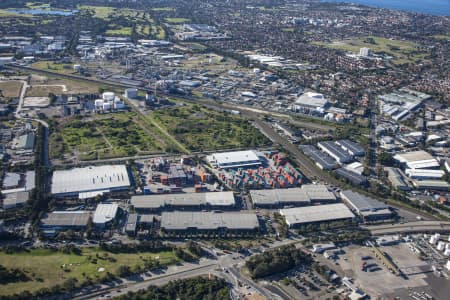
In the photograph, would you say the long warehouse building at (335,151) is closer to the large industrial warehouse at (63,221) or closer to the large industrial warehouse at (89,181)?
the large industrial warehouse at (89,181)

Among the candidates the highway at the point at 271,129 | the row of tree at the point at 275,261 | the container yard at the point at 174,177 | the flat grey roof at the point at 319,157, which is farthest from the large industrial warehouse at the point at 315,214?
the flat grey roof at the point at 319,157

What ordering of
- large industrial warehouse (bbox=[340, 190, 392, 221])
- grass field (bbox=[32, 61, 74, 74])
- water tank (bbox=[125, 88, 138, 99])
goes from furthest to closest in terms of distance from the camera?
grass field (bbox=[32, 61, 74, 74]) < water tank (bbox=[125, 88, 138, 99]) < large industrial warehouse (bbox=[340, 190, 392, 221])

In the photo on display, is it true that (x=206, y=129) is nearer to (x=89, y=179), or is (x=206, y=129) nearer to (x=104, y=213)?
(x=89, y=179)

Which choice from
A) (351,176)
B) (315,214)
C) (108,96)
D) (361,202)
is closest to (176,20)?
(108,96)

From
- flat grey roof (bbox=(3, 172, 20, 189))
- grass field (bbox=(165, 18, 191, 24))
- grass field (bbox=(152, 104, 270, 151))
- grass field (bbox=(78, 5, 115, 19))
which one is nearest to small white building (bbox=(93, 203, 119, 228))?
flat grey roof (bbox=(3, 172, 20, 189))

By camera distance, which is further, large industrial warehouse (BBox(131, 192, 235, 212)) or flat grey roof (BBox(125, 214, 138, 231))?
large industrial warehouse (BBox(131, 192, 235, 212))

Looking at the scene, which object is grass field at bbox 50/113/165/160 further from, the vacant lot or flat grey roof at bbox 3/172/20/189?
the vacant lot
